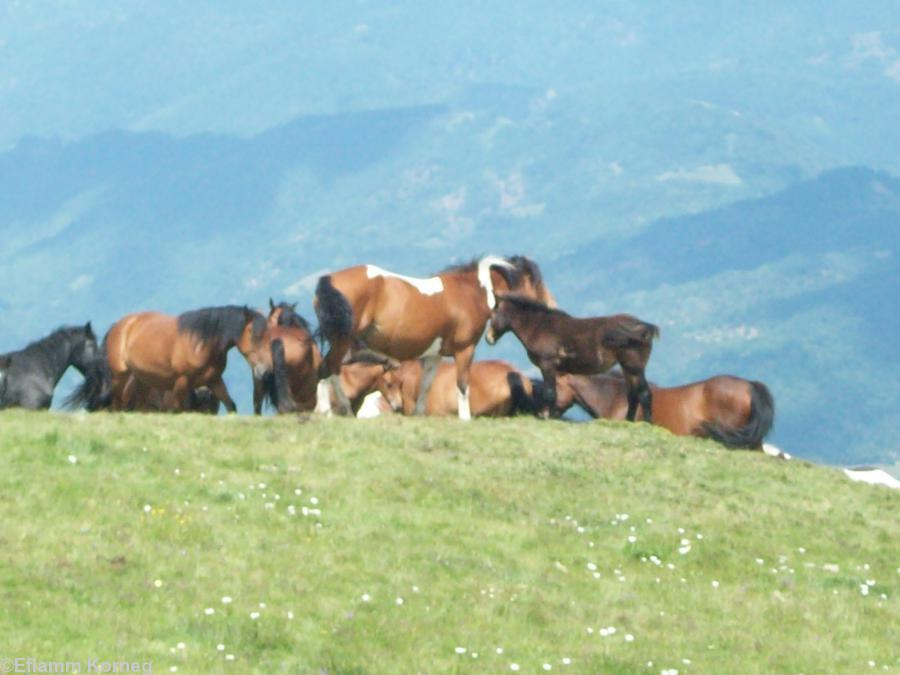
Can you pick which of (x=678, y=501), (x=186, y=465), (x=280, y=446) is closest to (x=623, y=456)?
(x=678, y=501)

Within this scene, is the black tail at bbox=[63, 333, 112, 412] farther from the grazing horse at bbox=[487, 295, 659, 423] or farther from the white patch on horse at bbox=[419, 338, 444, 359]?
the grazing horse at bbox=[487, 295, 659, 423]

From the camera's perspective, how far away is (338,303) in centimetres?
2316

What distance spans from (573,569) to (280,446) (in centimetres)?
400

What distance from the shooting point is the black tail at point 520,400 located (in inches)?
1057

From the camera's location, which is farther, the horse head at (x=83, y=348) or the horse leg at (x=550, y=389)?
the horse leg at (x=550, y=389)

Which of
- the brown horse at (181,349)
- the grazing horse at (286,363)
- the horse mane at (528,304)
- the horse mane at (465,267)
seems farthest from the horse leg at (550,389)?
the brown horse at (181,349)

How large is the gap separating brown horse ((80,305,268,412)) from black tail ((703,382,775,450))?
6.30 metres

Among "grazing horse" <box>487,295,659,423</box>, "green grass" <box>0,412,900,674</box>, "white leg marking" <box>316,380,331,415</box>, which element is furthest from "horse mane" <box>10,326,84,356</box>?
"grazing horse" <box>487,295,659,423</box>

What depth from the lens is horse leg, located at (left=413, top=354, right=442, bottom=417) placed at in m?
25.4

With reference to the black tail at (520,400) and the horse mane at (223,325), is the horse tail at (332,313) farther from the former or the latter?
the black tail at (520,400)

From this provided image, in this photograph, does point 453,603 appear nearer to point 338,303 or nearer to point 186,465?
point 186,465

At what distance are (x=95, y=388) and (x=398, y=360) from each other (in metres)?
3.92

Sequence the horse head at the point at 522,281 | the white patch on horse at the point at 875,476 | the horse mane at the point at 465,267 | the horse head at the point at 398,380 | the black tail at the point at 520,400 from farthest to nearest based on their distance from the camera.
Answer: the white patch on horse at the point at 875,476
the horse head at the point at 398,380
the black tail at the point at 520,400
the horse head at the point at 522,281
the horse mane at the point at 465,267

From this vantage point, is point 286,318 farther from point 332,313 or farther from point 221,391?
point 332,313
